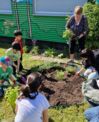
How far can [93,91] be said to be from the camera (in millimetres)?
6066

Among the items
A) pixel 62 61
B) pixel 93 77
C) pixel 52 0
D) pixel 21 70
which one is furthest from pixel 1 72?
pixel 52 0

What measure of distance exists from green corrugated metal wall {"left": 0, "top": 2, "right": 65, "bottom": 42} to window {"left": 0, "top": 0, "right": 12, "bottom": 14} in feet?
0.50

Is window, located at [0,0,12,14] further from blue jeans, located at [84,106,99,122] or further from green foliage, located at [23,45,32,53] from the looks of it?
blue jeans, located at [84,106,99,122]

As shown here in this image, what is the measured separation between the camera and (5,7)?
12.7m

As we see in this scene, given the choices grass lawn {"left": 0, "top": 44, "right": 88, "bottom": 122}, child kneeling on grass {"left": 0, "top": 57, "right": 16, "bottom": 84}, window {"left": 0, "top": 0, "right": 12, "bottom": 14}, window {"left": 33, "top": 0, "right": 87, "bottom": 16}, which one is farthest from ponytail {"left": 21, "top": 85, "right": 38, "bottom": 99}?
window {"left": 0, "top": 0, "right": 12, "bottom": 14}

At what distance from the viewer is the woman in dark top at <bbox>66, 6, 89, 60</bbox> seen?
9.02 m

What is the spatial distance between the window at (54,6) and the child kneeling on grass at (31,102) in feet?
22.1

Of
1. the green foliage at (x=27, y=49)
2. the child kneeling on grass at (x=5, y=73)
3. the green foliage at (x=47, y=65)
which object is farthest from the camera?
the green foliage at (x=27, y=49)

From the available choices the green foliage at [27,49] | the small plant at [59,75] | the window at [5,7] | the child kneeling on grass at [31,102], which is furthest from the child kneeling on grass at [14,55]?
the window at [5,7]

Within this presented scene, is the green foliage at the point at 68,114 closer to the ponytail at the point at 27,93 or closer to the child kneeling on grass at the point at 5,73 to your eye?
the child kneeling on grass at the point at 5,73

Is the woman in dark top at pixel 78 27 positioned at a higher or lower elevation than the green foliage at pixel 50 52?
higher

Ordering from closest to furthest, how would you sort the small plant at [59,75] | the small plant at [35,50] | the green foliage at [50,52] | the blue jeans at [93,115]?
the blue jeans at [93,115] → the small plant at [59,75] → the green foliage at [50,52] → the small plant at [35,50]

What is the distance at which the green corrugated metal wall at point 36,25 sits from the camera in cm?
1140

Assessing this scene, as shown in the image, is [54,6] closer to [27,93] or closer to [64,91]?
[64,91]
